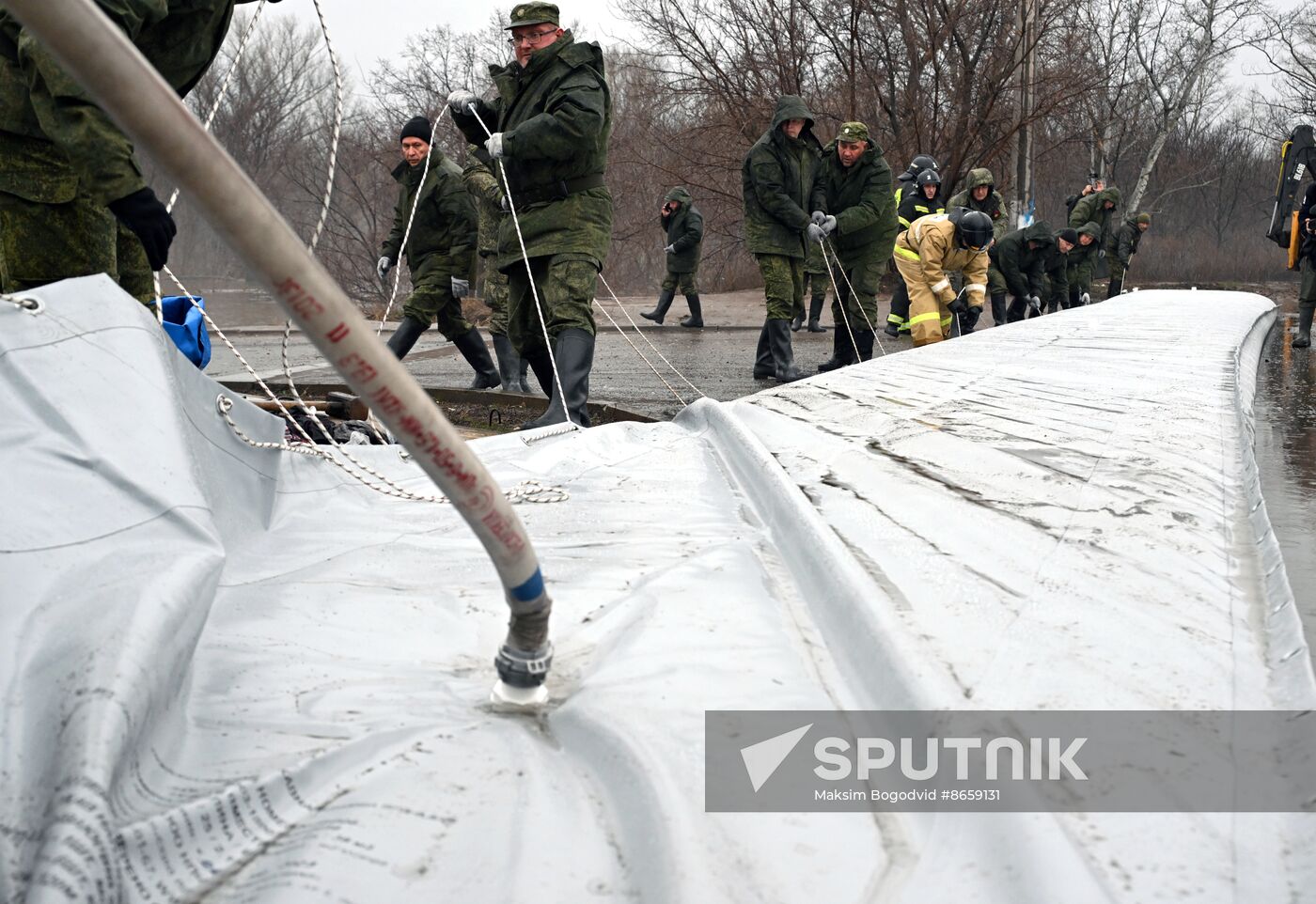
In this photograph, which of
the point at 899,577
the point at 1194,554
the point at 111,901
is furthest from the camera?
the point at 1194,554

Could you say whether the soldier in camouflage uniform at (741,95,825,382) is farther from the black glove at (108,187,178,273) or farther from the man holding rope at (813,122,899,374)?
the black glove at (108,187,178,273)

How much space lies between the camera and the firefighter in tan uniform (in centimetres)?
833

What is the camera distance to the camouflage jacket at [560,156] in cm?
468

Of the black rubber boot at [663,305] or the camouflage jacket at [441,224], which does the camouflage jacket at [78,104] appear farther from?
the black rubber boot at [663,305]

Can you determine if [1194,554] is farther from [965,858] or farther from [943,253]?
[943,253]

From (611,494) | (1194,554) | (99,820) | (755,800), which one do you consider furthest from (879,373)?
(99,820)

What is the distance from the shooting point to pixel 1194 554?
6.10 feet

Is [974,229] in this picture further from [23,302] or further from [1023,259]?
[23,302]

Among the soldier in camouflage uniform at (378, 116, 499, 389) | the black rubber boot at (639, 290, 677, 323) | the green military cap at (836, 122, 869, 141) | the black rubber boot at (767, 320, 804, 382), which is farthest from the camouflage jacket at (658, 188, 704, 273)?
the soldier in camouflage uniform at (378, 116, 499, 389)

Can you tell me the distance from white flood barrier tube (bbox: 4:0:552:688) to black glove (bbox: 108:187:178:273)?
87.5 inches

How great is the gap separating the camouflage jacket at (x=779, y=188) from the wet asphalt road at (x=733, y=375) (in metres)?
0.97

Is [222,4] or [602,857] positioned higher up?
[222,4]

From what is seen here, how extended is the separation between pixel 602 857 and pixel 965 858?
34 cm

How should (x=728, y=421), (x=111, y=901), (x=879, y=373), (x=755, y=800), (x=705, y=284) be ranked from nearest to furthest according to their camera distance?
(x=111, y=901) → (x=755, y=800) → (x=728, y=421) → (x=879, y=373) → (x=705, y=284)
